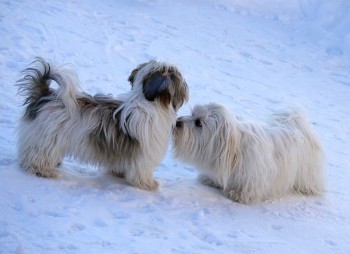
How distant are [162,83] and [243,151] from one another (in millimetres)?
1023

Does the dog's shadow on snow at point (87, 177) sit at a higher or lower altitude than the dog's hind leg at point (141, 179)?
lower

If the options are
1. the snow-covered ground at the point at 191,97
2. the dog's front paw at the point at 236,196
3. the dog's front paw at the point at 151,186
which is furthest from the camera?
the dog's front paw at the point at 236,196

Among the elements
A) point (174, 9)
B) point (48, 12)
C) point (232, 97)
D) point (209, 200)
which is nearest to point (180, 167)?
point (209, 200)

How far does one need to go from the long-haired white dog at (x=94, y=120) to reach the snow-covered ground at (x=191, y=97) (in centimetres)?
27

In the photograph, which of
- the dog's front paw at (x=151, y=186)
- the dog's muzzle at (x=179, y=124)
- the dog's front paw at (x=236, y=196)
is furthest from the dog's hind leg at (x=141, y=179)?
the dog's front paw at (x=236, y=196)

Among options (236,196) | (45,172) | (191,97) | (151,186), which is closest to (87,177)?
(45,172)

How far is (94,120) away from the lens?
4.54 meters

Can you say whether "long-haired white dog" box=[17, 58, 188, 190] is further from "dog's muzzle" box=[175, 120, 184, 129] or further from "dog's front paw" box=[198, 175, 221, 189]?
"dog's front paw" box=[198, 175, 221, 189]

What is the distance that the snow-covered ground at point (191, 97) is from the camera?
13.4ft

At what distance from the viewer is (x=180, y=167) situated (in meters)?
5.68

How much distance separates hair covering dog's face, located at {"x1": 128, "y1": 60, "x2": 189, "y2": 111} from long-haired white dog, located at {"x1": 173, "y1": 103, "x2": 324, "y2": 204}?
0.36 meters

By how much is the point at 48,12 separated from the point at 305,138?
20.0ft

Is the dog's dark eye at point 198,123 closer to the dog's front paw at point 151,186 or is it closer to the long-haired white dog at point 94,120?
the long-haired white dog at point 94,120

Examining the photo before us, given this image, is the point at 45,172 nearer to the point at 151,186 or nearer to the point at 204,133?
the point at 151,186
